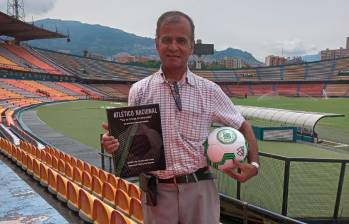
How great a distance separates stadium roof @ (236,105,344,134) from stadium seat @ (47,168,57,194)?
12.9m

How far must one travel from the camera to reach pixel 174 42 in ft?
7.91

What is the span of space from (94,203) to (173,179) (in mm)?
2946

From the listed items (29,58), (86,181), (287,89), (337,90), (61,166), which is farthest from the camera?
(287,89)

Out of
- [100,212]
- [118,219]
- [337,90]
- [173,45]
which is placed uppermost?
[173,45]

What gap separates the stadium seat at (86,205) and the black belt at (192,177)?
2.97 metres

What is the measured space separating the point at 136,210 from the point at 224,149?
329 centimetres

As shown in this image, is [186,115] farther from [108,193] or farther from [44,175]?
[44,175]

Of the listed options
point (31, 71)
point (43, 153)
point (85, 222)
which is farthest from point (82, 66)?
point (85, 222)

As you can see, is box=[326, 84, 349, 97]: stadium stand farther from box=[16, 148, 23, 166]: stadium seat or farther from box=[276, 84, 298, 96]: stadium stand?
box=[16, 148, 23, 166]: stadium seat

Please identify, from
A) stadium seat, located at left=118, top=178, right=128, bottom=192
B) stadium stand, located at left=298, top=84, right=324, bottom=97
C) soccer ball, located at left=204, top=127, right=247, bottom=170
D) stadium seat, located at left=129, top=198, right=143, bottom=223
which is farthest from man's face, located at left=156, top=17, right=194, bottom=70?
stadium stand, located at left=298, top=84, right=324, bottom=97

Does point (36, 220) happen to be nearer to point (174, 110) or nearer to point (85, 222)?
point (85, 222)

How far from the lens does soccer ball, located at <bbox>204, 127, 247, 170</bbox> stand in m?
2.41

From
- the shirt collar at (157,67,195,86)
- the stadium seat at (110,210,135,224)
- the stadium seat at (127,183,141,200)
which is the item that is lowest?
the stadium seat at (127,183,141,200)

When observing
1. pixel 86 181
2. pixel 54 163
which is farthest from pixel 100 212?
pixel 54 163
